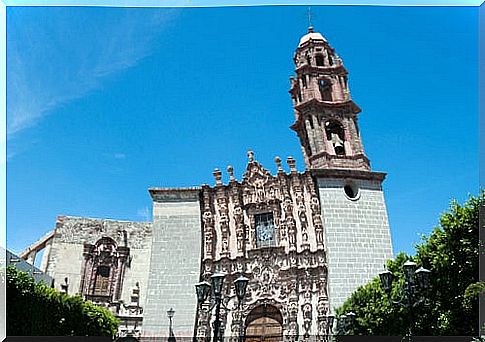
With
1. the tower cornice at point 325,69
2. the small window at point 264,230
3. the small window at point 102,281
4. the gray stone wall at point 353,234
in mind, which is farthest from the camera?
the tower cornice at point 325,69

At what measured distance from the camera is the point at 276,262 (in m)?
16.0

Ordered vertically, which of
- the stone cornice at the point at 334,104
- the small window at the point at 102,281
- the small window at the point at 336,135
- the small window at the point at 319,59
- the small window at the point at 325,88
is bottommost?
the small window at the point at 102,281

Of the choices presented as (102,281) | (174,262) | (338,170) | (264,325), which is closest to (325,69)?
(338,170)

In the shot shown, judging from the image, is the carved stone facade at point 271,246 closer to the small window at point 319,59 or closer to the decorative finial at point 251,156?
the decorative finial at point 251,156

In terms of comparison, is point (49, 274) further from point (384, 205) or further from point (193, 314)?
point (384, 205)

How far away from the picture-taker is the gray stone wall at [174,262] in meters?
15.6

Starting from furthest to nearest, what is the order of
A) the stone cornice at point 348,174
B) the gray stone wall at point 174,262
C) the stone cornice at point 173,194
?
1. the stone cornice at point 173,194
2. the stone cornice at point 348,174
3. the gray stone wall at point 174,262

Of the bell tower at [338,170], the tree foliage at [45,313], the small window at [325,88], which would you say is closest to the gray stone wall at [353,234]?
the bell tower at [338,170]

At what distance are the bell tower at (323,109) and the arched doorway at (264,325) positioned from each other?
5216 millimetres

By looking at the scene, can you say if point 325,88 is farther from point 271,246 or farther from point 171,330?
point 171,330

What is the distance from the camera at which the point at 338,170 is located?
54.9 ft

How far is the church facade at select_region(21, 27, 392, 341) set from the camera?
15.4m

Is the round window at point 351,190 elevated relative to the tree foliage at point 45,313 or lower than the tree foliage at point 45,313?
elevated

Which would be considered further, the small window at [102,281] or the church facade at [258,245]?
the small window at [102,281]
